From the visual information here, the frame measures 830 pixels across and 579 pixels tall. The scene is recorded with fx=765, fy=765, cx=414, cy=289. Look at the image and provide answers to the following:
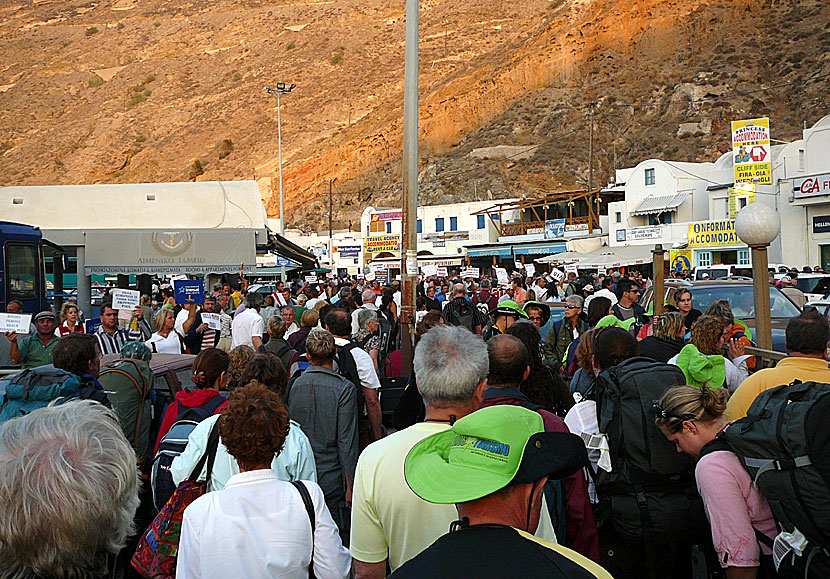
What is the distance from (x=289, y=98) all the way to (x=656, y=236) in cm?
8279

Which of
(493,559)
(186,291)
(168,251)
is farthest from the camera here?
(168,251)

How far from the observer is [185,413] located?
14.6ft

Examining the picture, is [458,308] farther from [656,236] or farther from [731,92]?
[731,92]

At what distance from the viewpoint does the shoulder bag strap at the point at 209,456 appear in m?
3.66

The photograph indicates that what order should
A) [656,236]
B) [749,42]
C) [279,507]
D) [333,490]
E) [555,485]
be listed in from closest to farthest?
[279,507] < [555,485] < [333,490] < [656,236] < [749,42]

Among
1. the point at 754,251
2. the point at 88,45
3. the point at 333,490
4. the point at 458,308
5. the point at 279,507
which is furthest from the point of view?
the point at 88,45

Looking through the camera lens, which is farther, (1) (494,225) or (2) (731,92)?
(2) (731,92)

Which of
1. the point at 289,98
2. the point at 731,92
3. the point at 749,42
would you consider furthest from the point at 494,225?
the point at 289,98

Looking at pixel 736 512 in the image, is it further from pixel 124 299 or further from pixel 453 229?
pixel 453 229

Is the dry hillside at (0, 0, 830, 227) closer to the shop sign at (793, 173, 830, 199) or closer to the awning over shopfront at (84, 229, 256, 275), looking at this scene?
the shop sign at (793, 173, 830, 199)

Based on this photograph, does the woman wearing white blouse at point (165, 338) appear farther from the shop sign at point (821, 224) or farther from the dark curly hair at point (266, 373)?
the shop sign at point (821, 224)

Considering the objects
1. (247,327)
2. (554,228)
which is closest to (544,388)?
(247,327)

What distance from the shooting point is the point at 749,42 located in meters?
83.2

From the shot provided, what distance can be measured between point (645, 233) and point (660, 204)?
2028mm
